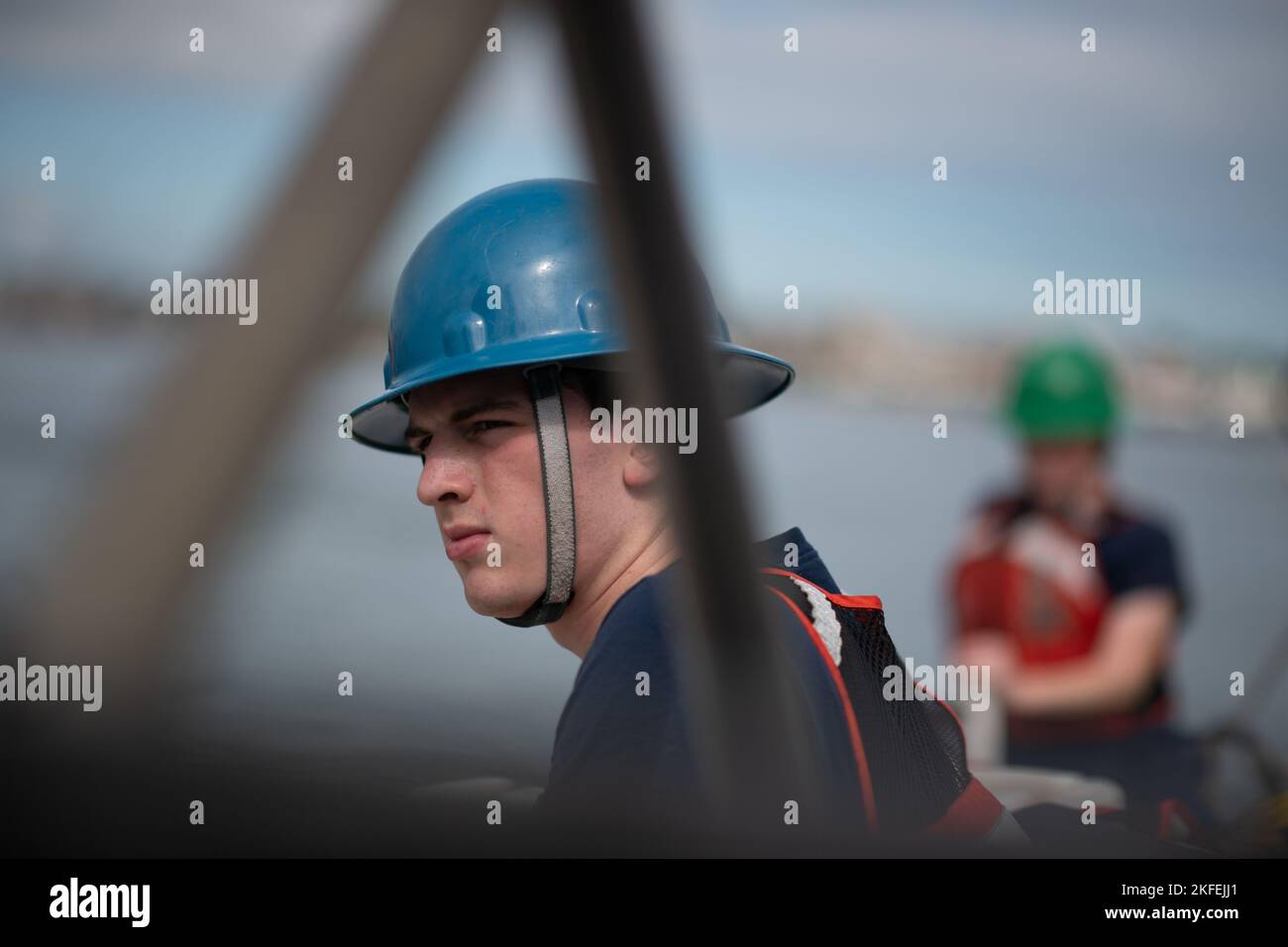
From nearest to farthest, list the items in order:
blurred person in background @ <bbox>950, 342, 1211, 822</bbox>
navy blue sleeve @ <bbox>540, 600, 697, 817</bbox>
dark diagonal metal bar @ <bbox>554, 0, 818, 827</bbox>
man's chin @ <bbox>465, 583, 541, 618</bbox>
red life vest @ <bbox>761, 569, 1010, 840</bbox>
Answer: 1. dark diagonal metal bar @ <bbox>554, 0, 818, 827</bbox>
2. navy blue sleeve @ <bbox>540, 600, 697, 817</bbox>
3. red life vest @ <bbox>761, 569, 1010, 840</bbox>
4. man's chin @ <bbox>465, 583, 541, 618</bbox>
5. blurred person in background @ <bbox>950, 342, 1211, 822</bbox>

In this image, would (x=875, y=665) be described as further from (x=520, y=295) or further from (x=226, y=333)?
(x=226, y=333)

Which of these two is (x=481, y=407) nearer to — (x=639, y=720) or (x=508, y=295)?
(x=508, y=295)

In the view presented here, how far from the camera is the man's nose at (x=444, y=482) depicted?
121 cm

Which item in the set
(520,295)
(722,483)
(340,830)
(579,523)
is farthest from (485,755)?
(520,295)

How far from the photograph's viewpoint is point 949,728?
4.49ft

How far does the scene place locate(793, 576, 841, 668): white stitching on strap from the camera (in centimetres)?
114

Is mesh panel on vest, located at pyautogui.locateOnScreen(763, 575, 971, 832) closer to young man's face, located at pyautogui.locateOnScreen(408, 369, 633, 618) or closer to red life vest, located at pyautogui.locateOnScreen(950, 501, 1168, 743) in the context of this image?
young man's face, located at pyautogui.locateOnScreen(408, 369, 633, 618)

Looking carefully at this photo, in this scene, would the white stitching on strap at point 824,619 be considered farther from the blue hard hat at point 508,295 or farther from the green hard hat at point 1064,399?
the green hard hat at point 1064,399

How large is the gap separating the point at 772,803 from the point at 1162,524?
334 centimetres

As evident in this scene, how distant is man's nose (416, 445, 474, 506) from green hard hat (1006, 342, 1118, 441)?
3479 millimetres

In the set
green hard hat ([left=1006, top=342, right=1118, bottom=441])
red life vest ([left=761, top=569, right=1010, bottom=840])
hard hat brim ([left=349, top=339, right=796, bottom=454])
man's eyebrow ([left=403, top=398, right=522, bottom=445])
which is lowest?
red life vest ([left=761, top=569, right=1010, bottom=840])

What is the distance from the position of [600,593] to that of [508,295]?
0.31 meters
